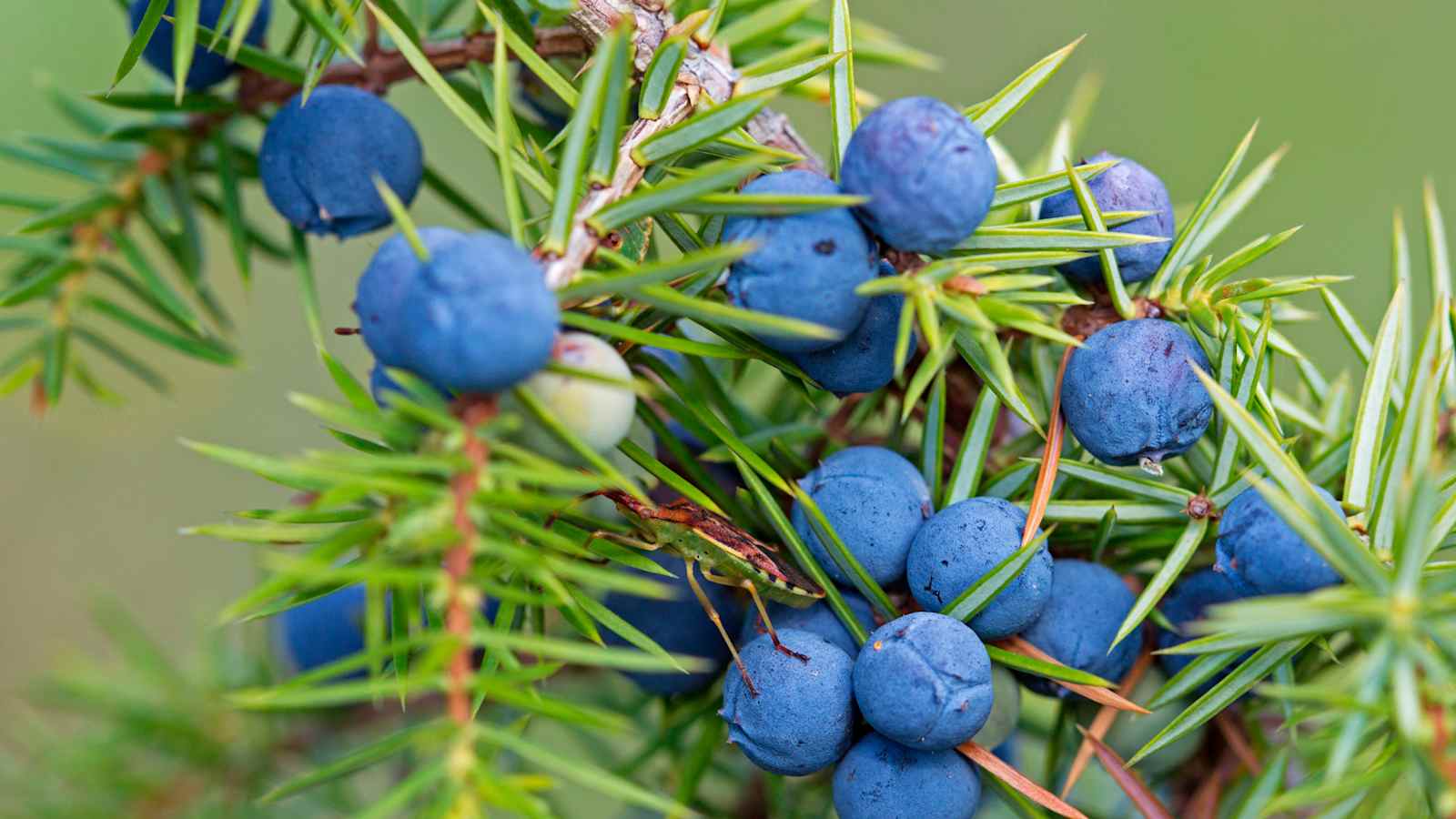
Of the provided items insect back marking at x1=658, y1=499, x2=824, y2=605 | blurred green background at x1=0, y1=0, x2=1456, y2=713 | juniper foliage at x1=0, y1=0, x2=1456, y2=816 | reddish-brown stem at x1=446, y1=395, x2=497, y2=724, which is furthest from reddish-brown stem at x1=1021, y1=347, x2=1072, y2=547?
blurred green background at x1=0, y1=0, x2=1456, y2=713

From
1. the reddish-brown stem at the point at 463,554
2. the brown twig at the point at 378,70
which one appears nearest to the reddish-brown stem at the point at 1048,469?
the reddish-brown stem at the point at 463,554

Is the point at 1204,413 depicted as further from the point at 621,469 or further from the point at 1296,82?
the point at 1296,82

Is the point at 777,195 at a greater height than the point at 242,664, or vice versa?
the point at 777,195

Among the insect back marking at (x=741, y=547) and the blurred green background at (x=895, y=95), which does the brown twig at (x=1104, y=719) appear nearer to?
the insect back marking at (x=741, y=547)

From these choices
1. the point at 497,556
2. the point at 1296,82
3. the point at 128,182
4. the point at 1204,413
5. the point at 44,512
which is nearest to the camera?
the point at 497,556

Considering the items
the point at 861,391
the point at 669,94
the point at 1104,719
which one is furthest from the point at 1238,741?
the point at 669,94

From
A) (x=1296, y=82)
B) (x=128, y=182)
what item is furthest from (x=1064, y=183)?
(x=1296, y=82)
